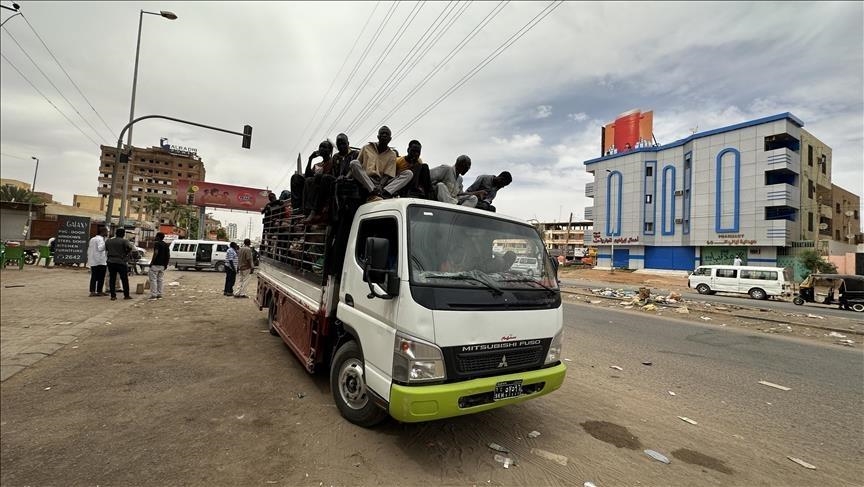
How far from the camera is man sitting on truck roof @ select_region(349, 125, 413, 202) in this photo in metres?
4.13

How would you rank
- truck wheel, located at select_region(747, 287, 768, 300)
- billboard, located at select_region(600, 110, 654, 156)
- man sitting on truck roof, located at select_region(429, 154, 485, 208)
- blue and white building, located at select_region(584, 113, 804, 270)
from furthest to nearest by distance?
1. billboard, located at select_region(600, 110, 654, 156)
2. blue and white building, located at select_region(584, 113, 804, 270)
3. truck wheel, located at select_region(747, 287, 768, 300)
4. man sitting on truck roof, located at select_region(429, 154, 485, 208)

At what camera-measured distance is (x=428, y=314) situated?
118 inches

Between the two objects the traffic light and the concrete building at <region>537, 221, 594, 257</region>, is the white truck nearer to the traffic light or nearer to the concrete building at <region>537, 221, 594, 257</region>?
the traffic light

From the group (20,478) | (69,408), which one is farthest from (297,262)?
(20,478)

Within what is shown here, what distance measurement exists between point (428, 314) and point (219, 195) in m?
42.0

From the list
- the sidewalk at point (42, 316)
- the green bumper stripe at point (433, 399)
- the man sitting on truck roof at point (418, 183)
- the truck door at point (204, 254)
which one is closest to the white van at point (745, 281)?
the man sitting on truck roof at point (418, 183)

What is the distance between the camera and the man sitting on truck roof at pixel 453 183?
14.4ft

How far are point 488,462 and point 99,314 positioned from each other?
847 cm

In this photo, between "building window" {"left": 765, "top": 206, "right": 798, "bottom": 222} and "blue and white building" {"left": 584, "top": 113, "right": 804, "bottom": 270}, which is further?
"building window" {"left": 765, "top": 206, "right": 798, "bottom": 222}

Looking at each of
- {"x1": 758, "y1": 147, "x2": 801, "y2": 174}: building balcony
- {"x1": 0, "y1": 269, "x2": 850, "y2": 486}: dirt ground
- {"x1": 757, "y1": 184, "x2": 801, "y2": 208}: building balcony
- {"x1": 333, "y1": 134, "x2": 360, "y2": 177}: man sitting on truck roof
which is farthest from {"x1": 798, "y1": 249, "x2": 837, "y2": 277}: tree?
{"x1": 333, "y1": 134, "x2": 360, "y2": 177}: man sitting on truck roof

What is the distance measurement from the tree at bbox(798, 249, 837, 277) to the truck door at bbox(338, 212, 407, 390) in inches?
1596

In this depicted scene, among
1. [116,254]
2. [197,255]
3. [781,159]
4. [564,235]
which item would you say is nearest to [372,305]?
[116,254]

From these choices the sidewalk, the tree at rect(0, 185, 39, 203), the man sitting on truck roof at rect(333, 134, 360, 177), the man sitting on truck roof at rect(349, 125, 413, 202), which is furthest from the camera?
the man sitting on truck roof at rect(333, 134, 360, 177)

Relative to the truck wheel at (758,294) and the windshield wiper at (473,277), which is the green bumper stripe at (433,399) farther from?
the truck wheel at (758,294)
